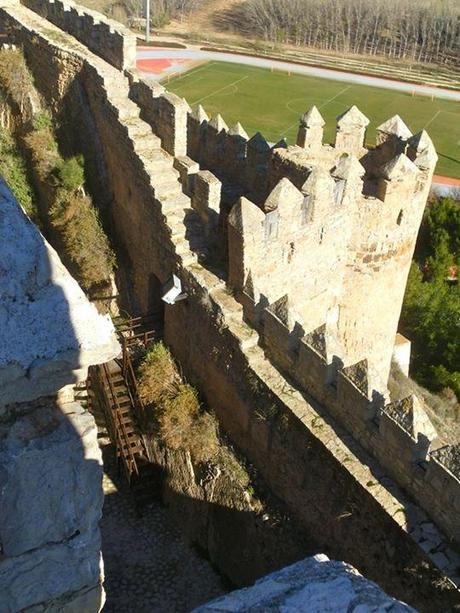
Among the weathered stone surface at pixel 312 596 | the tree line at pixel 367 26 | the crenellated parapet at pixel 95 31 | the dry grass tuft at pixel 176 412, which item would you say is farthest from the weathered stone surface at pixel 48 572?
the tree line at pixel 367 26

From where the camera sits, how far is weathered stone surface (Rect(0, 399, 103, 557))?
322 cm

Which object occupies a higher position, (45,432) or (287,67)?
(45,432)

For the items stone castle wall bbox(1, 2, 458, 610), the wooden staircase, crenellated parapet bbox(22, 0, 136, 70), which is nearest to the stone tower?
stone castle wall bbox(1, 2, 458, 610)

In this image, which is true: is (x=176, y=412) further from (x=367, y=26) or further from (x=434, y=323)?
(x=367, y=26)

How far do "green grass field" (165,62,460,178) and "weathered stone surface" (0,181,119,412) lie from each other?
3162cm

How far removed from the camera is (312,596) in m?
3.16

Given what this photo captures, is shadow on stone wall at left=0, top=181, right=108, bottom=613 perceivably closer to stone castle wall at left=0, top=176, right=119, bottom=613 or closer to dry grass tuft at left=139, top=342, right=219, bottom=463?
stone castle wall at left=0, top=176, right=119, bottom=613

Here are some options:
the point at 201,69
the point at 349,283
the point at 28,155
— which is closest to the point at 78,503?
the point at 349,283

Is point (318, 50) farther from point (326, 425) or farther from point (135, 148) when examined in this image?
point (326, 425)

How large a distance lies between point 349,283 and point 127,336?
3.44 metres

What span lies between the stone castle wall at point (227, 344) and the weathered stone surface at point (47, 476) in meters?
4.21

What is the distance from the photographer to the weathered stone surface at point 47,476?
10.6 ft

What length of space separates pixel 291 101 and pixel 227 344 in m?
35.6

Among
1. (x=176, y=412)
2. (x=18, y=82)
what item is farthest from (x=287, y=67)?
(x=176, y=412)
